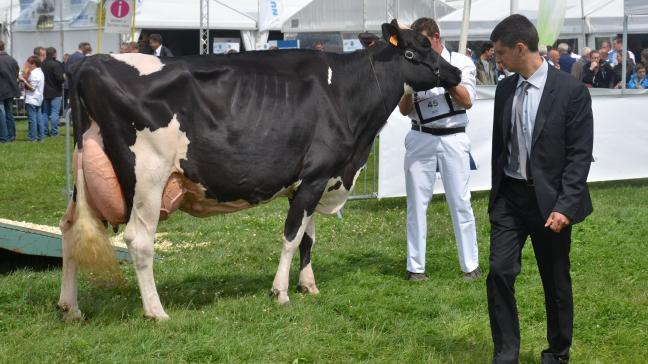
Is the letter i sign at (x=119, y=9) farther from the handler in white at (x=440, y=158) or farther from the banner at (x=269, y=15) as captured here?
the handler in white at (x=440, y=158)

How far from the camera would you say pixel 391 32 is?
26.4 feet

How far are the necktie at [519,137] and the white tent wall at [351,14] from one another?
1900cm

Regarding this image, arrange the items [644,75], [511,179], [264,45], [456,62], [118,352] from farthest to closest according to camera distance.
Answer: [264,45] → [644,75] → [456,62] → [118,352] → [511,179]

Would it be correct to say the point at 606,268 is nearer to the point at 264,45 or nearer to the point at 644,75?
the point at 644,75

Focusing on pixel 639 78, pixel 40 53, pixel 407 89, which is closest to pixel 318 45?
pixel 40 53

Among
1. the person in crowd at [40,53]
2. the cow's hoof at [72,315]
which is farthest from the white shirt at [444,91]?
the person in crowd at [40,53]

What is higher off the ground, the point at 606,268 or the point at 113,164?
the point at 113,164

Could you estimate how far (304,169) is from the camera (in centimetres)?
764

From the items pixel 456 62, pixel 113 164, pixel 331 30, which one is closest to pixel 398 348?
pixel 113 164

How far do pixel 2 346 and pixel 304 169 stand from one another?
8.67ft

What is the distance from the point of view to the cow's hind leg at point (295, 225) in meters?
7.71

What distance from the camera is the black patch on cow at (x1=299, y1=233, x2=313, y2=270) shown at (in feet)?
27.2

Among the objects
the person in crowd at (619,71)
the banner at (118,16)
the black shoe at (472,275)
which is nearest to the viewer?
the black shoe at (472,275)

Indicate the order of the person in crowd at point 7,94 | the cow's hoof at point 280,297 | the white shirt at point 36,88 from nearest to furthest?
1. the cow's hoof at point 280,297
2. the person in crowd at point 7,94
3. the white shirt at point 36,88
